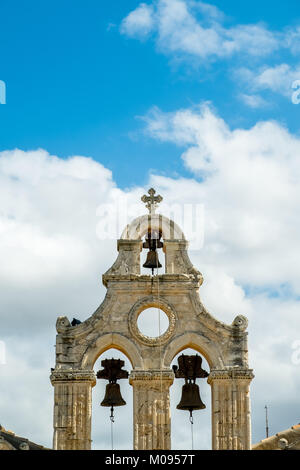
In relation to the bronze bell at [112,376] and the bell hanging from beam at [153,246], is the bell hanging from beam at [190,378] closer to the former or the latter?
the bronze bell at [112,376]

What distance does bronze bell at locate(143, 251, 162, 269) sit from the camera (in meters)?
38.2

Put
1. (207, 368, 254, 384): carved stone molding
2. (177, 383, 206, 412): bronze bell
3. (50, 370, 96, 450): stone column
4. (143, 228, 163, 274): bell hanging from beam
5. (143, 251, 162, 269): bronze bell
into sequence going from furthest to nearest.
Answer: (143, 251, 162, 269): bronze bell
(143, 228, 163, 274): bell hanging from beam
(177, 383, 206, 412): bronze bell
(207, 368, 254, 384): carved stone molding
(50, 370, 96, 450): stone column

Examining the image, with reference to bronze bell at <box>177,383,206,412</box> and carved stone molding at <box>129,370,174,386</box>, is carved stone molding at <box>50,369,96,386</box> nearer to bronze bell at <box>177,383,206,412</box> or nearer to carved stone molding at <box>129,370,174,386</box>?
carved stone molding at <box>129,370,174,386</box>

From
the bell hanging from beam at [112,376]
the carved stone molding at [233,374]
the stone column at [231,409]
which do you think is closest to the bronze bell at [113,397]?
the bell hanging from beam at [112,376]

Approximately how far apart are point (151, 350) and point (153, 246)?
11.3ft

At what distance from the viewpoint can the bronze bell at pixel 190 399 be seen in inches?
1454

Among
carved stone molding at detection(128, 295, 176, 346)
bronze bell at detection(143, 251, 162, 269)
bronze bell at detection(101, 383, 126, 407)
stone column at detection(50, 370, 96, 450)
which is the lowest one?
stone column at detection(50, 370, 96, 450)

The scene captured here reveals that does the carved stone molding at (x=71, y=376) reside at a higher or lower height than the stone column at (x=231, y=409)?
higher

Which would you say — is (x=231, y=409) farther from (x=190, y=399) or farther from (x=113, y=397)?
(x=113, y=397)

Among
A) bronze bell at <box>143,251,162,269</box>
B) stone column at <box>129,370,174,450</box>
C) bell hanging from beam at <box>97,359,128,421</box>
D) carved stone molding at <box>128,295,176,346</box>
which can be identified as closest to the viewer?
stone column at <box>129,370,174,450</box>

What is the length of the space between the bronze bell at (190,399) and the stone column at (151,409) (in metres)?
1.51

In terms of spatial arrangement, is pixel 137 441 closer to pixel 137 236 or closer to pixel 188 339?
pixel 188 339

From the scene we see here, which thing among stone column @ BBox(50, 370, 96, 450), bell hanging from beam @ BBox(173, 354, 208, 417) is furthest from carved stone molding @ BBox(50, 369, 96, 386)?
bell hanging from beam @ BBox(173, 354, 208, 417)
